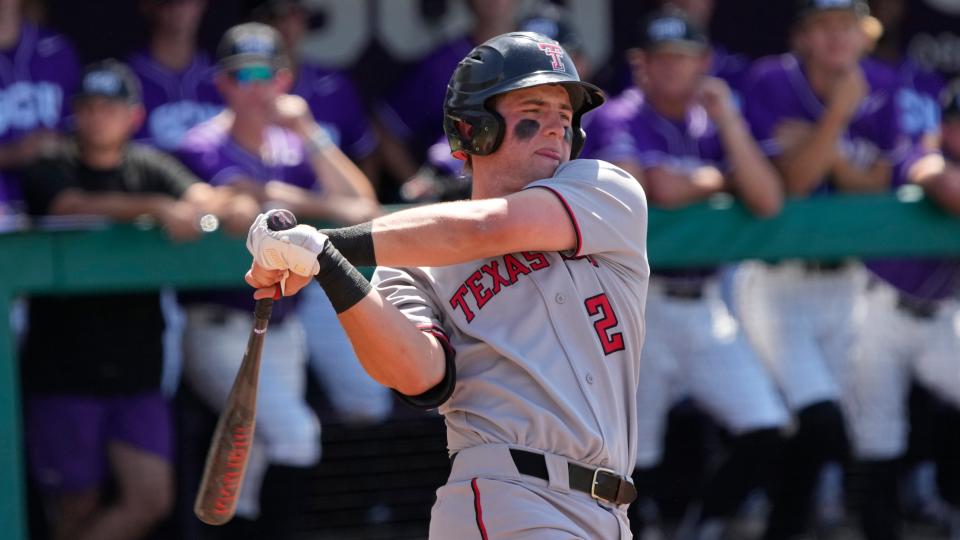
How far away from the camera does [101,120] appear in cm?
468

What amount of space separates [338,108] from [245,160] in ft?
2.63

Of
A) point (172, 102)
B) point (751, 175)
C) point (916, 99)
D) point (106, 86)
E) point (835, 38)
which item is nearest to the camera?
point (106, 86)

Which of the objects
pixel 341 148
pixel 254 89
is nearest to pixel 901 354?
pixel 341 148

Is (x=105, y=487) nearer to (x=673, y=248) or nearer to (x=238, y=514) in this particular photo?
(x=238, y=514)

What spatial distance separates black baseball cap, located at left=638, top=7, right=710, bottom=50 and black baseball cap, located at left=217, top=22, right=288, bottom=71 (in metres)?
1.25

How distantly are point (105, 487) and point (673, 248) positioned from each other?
1927mm

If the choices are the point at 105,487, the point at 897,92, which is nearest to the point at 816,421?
the point at 897,92

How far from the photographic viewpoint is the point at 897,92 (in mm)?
5723

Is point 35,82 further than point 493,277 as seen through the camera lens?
Yes

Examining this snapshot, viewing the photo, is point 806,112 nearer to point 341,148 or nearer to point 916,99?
point 916,99

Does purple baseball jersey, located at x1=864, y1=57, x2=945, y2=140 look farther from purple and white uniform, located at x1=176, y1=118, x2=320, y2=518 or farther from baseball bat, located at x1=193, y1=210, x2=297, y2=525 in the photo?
baseball bat, located at x1=193, y1=210, x2=297, y2=525

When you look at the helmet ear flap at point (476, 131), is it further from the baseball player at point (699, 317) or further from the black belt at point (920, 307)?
the black belt at point (920, 307)

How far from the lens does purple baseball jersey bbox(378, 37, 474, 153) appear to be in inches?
224

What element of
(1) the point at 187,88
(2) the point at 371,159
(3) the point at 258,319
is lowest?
(2) the point at 371,159
